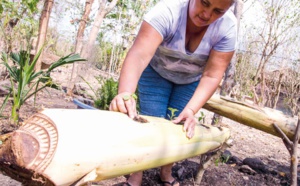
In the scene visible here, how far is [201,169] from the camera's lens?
233 centimetres

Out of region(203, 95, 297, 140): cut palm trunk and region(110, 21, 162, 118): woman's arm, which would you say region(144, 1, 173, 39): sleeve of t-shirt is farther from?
region(203, 95, 297, 140): cut palm trunk

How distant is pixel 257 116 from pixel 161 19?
1514mm

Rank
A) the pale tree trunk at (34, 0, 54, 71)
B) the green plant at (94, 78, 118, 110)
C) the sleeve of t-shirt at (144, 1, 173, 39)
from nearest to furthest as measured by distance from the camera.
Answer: the sleeve of t-shirt at (144, 1, 173, 39)
the green plant at (94, 78, 118, 110)
the pale tree trunk at (34, 0, 54, 71)

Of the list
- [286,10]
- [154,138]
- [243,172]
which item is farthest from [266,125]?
[286,10]

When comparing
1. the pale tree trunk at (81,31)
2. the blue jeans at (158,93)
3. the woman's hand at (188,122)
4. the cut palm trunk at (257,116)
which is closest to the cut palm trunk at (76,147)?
the woman's hand at (188,122)

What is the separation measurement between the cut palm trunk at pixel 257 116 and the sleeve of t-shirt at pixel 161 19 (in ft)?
4.69

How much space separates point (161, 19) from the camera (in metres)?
1.49

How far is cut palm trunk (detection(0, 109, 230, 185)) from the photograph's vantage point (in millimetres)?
759

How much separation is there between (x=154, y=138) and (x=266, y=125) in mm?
1796

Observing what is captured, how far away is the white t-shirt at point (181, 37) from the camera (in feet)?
4.97

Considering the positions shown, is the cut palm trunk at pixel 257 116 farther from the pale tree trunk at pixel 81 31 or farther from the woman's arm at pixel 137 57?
the pale tree trunk at pixel 81 31

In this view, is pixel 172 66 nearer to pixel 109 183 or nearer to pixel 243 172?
pixel 109 183

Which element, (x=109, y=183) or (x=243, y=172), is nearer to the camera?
(x=109, y=183)

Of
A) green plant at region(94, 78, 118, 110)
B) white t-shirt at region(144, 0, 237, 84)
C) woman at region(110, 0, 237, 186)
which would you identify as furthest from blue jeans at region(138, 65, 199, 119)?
green plant at region(94, 78, 118, 110)
